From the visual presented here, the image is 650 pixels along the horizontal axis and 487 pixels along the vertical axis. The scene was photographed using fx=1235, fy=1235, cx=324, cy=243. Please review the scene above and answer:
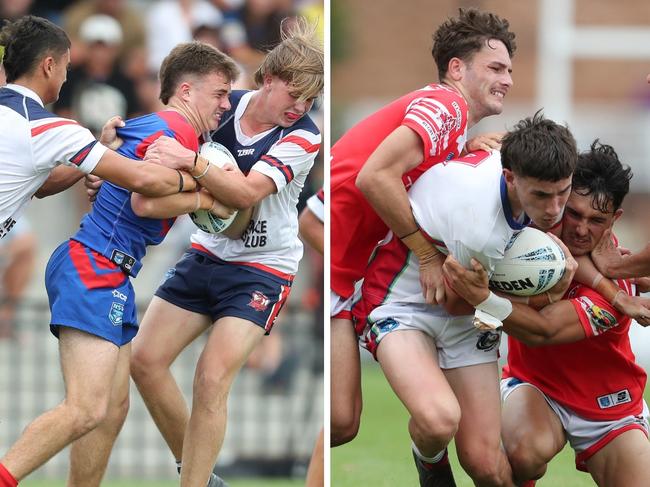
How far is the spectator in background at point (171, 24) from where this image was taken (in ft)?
40.1

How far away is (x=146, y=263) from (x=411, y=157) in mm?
6402

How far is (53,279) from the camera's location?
5.61 meters

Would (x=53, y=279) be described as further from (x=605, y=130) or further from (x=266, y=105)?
(x=605, y=130)

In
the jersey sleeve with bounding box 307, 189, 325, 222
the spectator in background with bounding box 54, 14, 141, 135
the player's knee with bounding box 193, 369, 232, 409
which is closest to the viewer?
the player's knee with bounding box 193, 369, 232, 409

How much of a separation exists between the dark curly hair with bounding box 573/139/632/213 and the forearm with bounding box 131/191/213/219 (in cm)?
183

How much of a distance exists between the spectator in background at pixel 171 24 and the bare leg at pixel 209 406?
22.2ft

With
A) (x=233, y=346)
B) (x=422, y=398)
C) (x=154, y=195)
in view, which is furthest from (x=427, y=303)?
(x=154, y=195)

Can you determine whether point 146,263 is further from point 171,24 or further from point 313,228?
point 313,228

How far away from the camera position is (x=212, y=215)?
5.79 meters

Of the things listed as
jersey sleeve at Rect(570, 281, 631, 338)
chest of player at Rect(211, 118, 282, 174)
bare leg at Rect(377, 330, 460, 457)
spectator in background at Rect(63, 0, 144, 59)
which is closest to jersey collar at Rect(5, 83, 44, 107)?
chest of player at Rect(211, 118, 282, 174)

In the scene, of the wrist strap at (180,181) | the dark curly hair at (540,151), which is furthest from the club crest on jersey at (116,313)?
the dark curly hair at (540,151)

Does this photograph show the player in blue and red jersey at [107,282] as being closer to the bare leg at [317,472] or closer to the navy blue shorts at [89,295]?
the navy blue shorts at [89,295]

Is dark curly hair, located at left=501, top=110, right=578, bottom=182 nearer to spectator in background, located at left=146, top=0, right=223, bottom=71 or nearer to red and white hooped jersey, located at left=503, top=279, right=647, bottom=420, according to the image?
red and white hooped jersey, located at left=503, top=279, right=647, bottom=420

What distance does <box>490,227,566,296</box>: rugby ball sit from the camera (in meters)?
5.71
